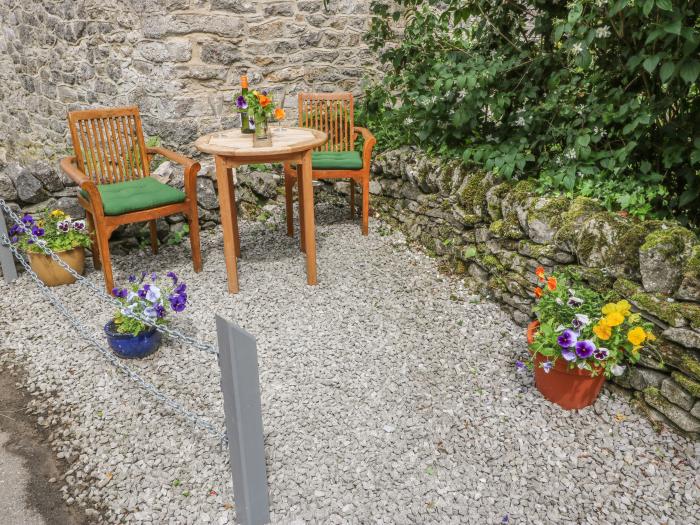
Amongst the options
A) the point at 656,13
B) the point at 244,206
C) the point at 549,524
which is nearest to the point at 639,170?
the point at 656,13

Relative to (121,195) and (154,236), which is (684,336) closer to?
(121,195)

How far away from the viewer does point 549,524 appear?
200 cm

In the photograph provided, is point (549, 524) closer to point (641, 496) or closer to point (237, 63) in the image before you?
point (641, 496)

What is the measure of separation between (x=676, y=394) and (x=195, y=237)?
2975 millimetres

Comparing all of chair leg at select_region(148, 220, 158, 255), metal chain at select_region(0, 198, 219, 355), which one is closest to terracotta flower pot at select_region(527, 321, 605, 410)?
metal chain at select_region(0, 198, 219, 355)

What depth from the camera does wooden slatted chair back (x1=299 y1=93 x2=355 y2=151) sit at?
4.61 meters

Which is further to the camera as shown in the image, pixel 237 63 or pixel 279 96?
pixel 279 96

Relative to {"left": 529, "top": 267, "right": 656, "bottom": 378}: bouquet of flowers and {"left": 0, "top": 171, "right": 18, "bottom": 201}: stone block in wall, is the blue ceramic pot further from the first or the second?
{"left": 529, "top": 267, "right": 656, "bottom": 378}: bouquet of flowers

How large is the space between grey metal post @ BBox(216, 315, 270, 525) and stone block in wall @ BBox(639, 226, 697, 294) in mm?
1790

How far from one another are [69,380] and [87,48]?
3.38 metres

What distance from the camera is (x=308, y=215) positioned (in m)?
3.67

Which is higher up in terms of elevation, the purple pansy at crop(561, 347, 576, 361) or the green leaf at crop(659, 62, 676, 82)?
the green leaf at crop(659, 62, 676, 82)

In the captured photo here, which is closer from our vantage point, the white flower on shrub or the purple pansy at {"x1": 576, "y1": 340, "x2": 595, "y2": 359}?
the purple pansy at {"x1": 576, "y1": 340, "x2": 595, "y2": 359}

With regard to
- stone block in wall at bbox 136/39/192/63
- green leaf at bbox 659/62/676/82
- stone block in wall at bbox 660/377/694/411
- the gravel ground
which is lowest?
the gravel ground
